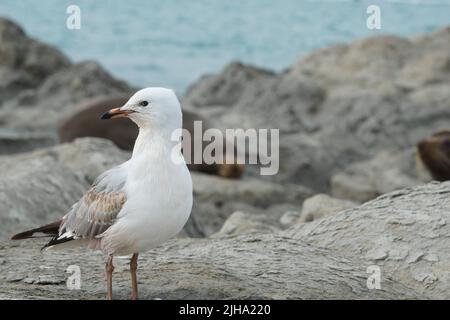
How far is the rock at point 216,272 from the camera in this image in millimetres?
5113

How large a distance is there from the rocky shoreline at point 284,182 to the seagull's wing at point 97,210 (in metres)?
0.33

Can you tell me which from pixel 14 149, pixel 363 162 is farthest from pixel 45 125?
pixel 363 162

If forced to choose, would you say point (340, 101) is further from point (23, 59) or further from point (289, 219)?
point (289, 219)

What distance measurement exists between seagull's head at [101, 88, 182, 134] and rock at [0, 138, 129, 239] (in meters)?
2.58

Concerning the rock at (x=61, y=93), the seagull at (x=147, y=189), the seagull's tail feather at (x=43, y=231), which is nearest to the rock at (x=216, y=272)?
the seagull's tail feather at (x=43, y=231)

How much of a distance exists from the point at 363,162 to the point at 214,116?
2837 millimetres

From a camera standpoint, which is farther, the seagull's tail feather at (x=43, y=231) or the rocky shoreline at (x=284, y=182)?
the rocky shoreline at (x=284, y=182)

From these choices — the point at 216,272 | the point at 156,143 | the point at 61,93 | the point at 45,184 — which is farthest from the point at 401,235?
the point at 61,93

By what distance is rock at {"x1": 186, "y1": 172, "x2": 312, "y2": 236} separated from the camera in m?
10.0

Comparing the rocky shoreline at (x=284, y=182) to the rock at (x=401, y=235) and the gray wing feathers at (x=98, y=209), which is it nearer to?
the rock at (x=401, y=235)

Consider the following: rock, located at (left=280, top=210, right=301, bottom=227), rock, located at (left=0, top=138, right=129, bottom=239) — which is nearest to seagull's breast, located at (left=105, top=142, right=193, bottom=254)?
rock, located at (left=0, top=138, right=129, bottom=239)

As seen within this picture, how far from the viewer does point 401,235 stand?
600 centimetres
